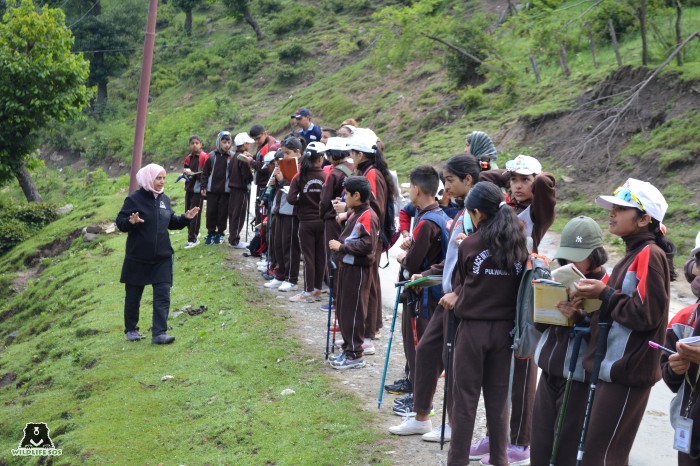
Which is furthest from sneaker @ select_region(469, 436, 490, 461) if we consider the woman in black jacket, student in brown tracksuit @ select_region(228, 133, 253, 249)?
student in brown tracksuit @ select_region(228, 133, 253, 249)

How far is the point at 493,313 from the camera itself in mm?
5859

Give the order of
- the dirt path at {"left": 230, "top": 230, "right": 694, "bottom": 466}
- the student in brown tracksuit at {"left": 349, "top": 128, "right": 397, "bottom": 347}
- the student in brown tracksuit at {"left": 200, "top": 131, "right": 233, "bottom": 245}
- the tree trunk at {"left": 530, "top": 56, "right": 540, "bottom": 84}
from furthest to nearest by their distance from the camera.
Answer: the tree trunk at {"left": 530, "top": 56, "right": 540, "bottom": 84} < the student in brown tracksuit at {"left": 200, "top": 131, "right": 233, "bottom": 245} < the student in brown tracksuit at {"left": 349, "top": 128, "right": 397, "bottom": 347} < the dirt path at {"left": 230, "top": 230, "right": 694, "bottom": 466}

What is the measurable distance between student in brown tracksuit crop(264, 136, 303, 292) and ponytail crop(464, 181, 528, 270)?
6784mm

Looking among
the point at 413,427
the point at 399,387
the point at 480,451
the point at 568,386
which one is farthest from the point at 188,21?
the point at 568,386

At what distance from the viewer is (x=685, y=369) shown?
456 centimetres

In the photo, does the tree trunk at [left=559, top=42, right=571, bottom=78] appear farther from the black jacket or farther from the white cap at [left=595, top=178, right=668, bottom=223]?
the white cap at [left=595, top=178, right=668, bottom=223]

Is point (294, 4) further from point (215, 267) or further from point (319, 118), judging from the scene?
point (215, 267)

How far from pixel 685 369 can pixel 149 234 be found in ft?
23.8

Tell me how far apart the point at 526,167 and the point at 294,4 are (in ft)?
151

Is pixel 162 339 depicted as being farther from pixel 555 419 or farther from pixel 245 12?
pixel 245 12

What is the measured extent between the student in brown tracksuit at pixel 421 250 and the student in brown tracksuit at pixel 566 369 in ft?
6.09

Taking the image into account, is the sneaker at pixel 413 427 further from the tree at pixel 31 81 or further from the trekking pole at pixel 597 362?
the tree at pixel 31 81

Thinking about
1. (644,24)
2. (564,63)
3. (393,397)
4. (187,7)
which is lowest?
(393,397)

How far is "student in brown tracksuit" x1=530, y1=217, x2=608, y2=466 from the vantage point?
521 cm
